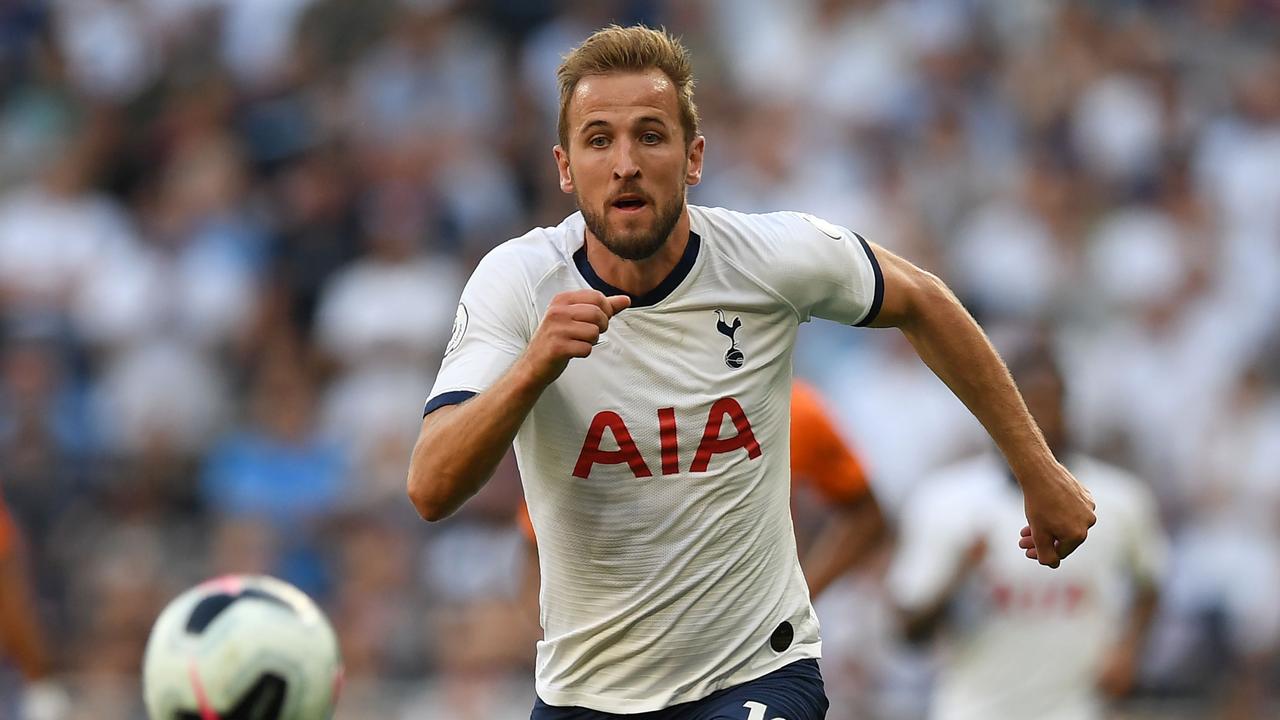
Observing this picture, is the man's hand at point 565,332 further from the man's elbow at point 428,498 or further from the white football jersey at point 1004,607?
the white football jersey at point 1004,607

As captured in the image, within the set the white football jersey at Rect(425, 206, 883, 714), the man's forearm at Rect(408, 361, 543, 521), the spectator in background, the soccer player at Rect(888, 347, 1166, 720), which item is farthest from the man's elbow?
the spectator in background

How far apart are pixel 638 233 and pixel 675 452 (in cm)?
61

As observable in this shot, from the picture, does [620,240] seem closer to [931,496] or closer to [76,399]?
[931,496]

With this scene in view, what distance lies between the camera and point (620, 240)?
17.1 ft

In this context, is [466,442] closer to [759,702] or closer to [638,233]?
[638,233]

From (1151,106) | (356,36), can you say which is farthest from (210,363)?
(1151,106)

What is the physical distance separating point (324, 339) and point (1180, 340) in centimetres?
553

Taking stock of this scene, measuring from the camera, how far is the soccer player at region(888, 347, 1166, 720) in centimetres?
852

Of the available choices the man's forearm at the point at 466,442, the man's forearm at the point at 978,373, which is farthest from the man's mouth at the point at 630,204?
the man's forearm at the point at 978,373

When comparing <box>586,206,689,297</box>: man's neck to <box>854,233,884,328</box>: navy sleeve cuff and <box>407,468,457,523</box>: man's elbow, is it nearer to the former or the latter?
<box>854,233,884,328</box>: navy sleeve cuff

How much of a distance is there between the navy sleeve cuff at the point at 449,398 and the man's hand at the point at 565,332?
28cm

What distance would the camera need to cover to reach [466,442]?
4.75 m

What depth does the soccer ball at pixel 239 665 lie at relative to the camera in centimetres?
531

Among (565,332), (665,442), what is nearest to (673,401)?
(665,442)
